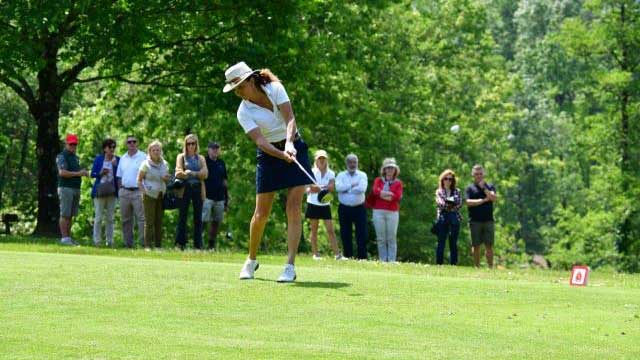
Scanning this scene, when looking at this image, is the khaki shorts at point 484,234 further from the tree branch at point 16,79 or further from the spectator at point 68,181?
the tree branch at point 16,79

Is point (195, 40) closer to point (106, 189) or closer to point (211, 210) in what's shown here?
point (211, 210)

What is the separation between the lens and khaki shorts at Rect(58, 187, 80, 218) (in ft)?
78.9

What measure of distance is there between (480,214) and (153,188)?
576cm

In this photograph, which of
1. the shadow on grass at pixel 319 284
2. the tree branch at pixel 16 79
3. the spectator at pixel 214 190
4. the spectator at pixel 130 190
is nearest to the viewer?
the shadow on grass at pixel 319 284

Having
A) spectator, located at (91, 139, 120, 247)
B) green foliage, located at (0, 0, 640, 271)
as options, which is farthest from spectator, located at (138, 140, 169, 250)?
green foliage, located at (0, 0, 640, 271)

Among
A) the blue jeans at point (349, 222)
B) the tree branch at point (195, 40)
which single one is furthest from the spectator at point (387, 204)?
the tree branch at point (195, 40)

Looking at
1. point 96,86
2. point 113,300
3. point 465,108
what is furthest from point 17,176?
point 113,300

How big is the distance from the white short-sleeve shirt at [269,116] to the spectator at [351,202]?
10.9m

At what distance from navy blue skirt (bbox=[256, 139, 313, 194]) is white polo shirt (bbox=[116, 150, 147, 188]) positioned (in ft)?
32.5

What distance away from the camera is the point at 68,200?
24.2 metres

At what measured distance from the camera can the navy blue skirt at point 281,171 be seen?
43.8 ft

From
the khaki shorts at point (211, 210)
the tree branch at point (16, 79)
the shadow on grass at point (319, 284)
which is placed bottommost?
the shadow on grass at point (319, 284)

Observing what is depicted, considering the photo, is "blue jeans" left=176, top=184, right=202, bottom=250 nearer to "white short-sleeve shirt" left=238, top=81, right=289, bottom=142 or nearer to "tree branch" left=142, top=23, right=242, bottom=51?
"tree branch" left=142, top=23, right=242, bottom=51

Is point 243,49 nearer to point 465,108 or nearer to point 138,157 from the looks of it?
point 138,157
